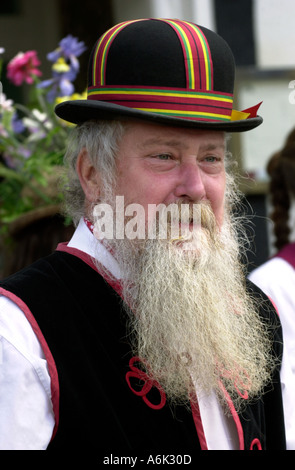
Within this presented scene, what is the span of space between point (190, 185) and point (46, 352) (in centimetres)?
62

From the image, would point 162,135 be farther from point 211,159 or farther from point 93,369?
point 93,369

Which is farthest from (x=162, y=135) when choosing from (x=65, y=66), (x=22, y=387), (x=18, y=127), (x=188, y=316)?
(x=18, y=127)

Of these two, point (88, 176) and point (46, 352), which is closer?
point (46, 352)

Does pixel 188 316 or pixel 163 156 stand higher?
pixel 163 156

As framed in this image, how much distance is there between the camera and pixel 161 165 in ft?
6.90

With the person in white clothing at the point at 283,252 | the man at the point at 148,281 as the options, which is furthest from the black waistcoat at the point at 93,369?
the person in white clothing at the point at 283,252

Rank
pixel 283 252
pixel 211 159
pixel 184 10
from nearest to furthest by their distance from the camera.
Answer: pixel 211 159, pixel 283 252, pixel 184 10

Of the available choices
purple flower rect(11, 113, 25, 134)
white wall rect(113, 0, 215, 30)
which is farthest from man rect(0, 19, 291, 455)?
white wall rect(113, 0, 215, 30)

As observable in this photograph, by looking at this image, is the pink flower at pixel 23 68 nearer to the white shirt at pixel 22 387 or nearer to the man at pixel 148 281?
the man at pixel 148 281

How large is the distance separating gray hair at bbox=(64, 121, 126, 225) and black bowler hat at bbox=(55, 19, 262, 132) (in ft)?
0.15

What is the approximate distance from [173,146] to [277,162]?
6.36 feet

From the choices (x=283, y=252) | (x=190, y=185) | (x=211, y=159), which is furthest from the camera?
(x=283, y=252)

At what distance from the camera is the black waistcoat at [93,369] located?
6.29 ft

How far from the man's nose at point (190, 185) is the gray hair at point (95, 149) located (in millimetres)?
209
